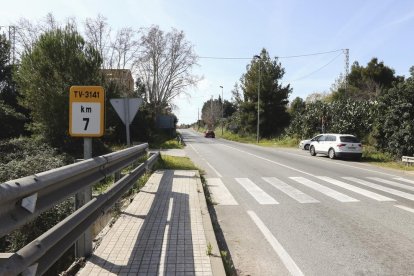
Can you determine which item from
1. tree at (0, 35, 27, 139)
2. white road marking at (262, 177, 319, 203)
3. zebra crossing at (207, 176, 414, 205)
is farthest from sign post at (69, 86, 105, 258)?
tree at (0, 35, 27, 139)

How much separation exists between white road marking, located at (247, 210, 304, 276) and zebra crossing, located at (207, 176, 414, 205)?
2094 millimetres

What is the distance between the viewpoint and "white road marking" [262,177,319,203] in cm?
1042

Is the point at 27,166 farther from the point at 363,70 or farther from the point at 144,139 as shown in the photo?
the point at 363,70

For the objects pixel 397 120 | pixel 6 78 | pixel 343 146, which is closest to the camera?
pixel 397 120

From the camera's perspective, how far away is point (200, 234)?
6219 millimetres

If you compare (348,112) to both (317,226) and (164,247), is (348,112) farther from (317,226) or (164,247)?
(164,247)

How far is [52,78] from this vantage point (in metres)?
25.7

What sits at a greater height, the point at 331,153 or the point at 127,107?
the point at 127,107

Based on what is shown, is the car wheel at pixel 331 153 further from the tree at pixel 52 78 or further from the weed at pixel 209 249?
the weed at pixel 209 249

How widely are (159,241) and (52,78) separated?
72.9 ft

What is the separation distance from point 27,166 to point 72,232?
33.4 ft

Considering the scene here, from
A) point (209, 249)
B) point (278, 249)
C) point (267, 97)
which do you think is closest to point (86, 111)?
point (209, 249)

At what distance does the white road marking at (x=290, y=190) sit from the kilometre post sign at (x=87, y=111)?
6.03m

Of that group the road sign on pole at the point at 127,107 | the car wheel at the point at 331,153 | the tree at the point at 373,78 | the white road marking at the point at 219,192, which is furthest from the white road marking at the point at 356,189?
the tree at the point at 373,78
